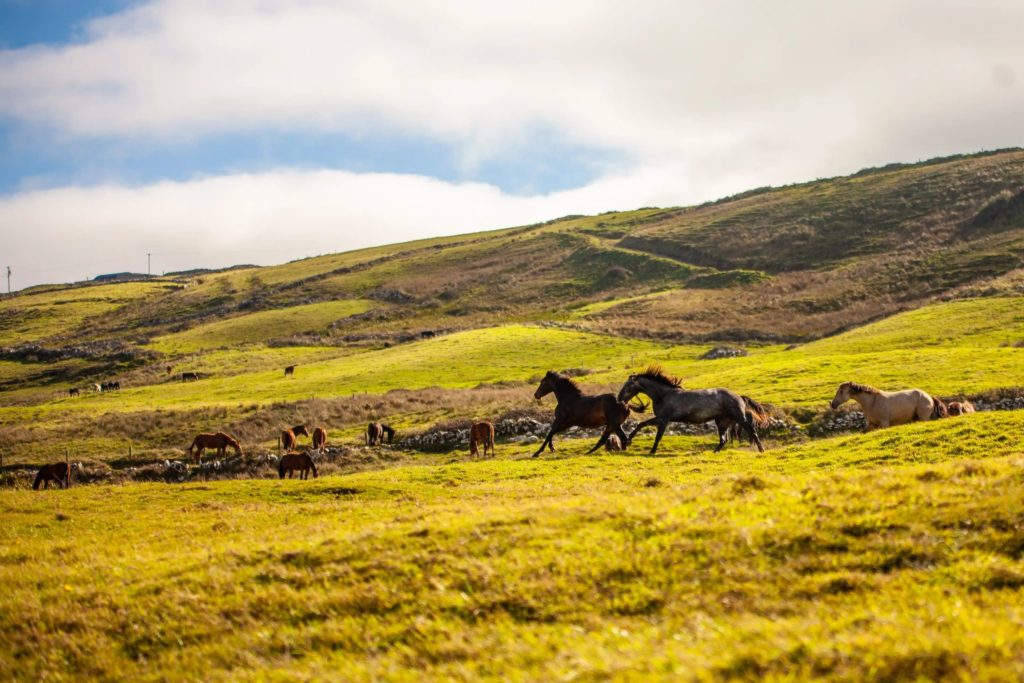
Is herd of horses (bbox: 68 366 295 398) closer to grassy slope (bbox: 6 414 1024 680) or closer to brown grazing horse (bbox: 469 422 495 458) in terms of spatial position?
brown grazing horse (bbox: 469 422 495 458)

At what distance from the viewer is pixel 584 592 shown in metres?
9.47

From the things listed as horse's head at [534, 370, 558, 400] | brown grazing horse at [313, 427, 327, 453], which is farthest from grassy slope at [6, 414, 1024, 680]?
brown grazing horse at [313, 427, 327, 453]

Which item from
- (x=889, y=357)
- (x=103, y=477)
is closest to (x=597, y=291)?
(x=889, y=357)

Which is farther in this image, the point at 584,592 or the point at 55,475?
the point at 55,475

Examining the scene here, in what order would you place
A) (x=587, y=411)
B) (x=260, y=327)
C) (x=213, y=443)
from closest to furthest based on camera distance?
(x=587, y=411) → (x=213, y=443) → (x=260, y=327)

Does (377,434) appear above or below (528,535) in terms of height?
below

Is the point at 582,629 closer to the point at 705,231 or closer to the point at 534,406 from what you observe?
the point at 534,406

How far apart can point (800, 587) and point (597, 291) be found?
114m

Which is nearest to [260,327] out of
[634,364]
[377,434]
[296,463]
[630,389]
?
[634,364]

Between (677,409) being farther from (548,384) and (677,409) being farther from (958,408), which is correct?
(958,408)

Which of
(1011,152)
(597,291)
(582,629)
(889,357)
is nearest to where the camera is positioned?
(582,629)

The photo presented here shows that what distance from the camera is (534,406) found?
136 ft

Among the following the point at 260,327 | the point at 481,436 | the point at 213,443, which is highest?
the point at 260,327

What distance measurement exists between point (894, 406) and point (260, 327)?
98239 mm
